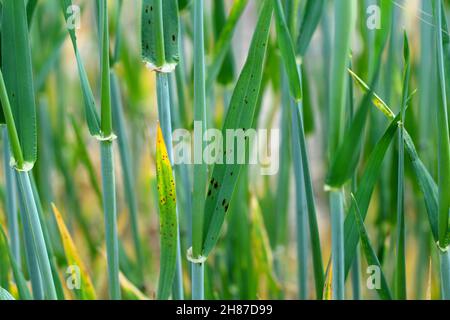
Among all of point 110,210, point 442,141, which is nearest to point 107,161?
point 110,210

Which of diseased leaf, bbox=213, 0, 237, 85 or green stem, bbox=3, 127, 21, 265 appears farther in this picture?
diseased leaf, bbox=213, 0, 237, 85

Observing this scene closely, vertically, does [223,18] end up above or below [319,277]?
above

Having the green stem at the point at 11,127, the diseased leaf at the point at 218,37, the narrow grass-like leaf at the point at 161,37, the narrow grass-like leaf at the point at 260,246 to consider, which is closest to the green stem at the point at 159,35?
the narrow grass-like leaf at the point at 161,37

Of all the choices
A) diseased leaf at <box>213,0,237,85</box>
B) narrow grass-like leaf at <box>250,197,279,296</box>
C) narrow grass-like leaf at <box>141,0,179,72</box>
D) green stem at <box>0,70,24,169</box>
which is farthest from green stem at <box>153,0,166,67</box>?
narrow grass-like leaf at <box>250,197,279,296</box>

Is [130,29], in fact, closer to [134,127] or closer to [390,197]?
[134,127]

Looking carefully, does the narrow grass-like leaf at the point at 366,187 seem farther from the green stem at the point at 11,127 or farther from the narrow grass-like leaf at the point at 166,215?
the green stem at the point at 11,127

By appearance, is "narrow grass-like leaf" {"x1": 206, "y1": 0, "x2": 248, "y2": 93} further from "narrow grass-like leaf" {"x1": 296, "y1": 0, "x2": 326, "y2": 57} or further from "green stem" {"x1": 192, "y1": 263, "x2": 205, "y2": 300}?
"green stem" {"x1": 192, "y1": 263, "x2": 205, "y2": 300}
